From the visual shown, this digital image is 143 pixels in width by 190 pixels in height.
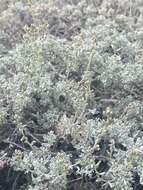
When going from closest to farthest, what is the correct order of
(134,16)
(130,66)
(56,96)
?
(56,96) < (130,66) < (134,16)

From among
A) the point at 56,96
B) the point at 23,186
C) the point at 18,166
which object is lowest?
the point at 23,186

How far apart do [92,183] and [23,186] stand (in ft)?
1.07

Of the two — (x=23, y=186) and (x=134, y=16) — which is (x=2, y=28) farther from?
(x=23, y=186)

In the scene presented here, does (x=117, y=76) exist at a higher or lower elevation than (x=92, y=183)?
higher

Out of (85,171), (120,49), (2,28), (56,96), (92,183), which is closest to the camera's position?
(85,171)

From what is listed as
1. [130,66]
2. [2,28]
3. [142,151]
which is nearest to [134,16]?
[2,28]

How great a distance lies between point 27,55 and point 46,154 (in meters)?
0.64

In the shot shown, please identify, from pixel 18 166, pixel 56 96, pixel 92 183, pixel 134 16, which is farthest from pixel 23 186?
pixel 134 16

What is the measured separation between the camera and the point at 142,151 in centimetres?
181

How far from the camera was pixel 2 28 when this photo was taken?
3.17 m

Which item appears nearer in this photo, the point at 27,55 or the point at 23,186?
the point at 23,186

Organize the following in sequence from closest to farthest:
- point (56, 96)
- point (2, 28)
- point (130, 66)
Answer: point (56, 96), point (130, 66), point (2, 28)

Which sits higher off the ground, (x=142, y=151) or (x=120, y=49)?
(x=120, y=49)

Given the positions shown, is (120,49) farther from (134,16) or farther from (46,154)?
(134,16)
